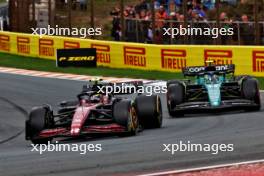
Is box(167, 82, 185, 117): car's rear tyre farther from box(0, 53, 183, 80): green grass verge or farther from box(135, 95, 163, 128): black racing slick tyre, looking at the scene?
box(0, 53, 183, 80): green grass verge

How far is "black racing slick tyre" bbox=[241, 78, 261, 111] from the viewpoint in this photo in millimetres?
15852

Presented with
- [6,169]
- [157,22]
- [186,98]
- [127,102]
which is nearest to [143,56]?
[157,22]

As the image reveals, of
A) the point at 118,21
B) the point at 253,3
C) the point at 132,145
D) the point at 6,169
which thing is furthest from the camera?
the point at 118,21

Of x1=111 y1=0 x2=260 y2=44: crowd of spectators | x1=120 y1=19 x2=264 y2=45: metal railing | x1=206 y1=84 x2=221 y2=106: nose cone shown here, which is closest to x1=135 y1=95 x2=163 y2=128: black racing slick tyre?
x1=206 y1=84 x2=221 y2=106: nose cone

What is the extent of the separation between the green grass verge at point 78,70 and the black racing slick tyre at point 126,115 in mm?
8194

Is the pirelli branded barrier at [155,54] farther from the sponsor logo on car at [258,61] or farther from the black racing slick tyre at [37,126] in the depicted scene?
the black racing slick tyre at [37,126]

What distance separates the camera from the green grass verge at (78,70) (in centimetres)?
2433

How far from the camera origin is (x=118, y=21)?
27.8 m

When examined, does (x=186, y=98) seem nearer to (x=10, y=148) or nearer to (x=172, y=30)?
(x=10, y=148)

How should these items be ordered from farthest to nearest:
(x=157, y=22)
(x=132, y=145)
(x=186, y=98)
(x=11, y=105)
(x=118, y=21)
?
(x=118, y=21)
(x=157, y=22)
(x=11, y=105)
(x=186, y=98)
(x=132, y=145)

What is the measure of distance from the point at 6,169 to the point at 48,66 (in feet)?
60.1

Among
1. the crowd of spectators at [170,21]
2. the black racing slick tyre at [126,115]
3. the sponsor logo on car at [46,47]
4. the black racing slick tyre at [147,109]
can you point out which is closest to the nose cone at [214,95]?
the black racing slick tyre at [147,109]

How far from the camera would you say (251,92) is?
15.8 metres

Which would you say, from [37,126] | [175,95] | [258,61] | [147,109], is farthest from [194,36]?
[37,126]
